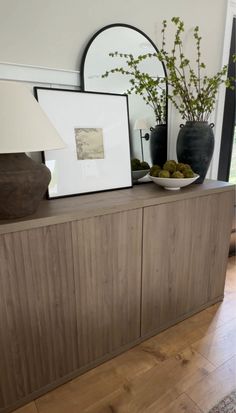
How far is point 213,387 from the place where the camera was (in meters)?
1.26

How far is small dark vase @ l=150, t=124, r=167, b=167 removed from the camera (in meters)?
1.72

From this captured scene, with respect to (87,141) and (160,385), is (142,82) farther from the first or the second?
(160,385)

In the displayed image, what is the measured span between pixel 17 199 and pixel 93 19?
1077 mm

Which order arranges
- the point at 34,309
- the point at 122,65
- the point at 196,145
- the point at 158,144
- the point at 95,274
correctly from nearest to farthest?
1. the point at 34,309
2. the point at 95,274
3. the point at 122,65
4. the point at 196,145
5. the point at 158,144

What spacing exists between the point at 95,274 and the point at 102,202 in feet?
1.11

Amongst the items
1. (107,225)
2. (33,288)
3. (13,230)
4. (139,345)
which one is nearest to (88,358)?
(139,345)

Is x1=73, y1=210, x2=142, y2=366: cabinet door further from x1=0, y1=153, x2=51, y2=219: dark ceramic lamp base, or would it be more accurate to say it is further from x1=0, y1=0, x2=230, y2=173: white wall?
x1=0, y1=0, x2=230, y2=173: white wall

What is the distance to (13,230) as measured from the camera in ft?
3.10

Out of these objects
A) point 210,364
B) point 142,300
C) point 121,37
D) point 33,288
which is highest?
point 121,37

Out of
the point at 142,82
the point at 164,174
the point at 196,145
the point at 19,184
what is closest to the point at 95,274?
the point at 19,184

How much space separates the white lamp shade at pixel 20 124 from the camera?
2.68 ft

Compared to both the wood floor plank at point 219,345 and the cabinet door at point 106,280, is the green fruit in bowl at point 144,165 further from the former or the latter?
the wood floor plank at point 219,345

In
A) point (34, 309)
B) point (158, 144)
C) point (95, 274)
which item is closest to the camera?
point (34, 309)

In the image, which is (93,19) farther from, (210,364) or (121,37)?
(210,364)
